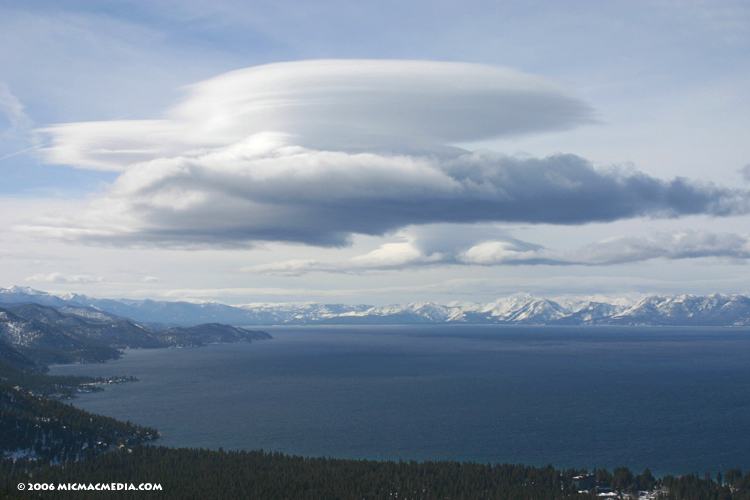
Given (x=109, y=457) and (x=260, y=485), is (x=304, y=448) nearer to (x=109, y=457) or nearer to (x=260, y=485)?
Result: (x=260, y=485)

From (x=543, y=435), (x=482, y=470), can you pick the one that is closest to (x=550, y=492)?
(x=482, y=470)

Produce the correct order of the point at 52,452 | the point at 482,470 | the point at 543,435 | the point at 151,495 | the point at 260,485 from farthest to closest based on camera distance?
1. the point at 543,435
2. the point at 52,452
3. the point at 482,470
4. the point at 260,485
5. the point at 151,495

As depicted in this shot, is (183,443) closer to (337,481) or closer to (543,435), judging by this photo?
(337,481)

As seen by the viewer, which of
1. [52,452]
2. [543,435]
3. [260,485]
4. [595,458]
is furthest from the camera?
[543,435]

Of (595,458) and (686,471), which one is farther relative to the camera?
(595,458)

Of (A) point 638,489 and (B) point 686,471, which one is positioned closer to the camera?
(A) point 638,489

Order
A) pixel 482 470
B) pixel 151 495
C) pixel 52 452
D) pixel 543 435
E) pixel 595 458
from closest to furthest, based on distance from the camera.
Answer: pixel 151 495 < pixel 482 470 < pixel 595 458 < pixel 52 452 < pixel 543 435

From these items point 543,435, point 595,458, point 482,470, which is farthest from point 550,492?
point 543,435

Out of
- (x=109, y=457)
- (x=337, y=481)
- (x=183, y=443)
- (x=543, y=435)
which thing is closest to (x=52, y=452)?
(x=109, y=457)

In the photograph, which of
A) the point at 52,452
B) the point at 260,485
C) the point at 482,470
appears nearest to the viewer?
the point at 260,485
